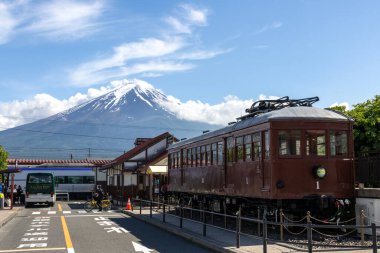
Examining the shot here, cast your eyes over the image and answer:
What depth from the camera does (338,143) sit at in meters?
16.3

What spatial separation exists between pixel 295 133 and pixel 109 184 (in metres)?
40.7

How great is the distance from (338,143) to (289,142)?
1586 mm

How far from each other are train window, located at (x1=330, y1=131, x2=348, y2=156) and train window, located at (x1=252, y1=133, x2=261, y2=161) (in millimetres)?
2183

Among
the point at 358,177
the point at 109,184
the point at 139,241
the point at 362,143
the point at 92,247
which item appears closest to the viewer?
the point at 92,247

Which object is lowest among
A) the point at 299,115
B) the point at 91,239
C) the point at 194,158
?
the point at 91,239

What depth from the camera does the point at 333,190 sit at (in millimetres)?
15820

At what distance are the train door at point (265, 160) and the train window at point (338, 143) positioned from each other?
1974 millimetres

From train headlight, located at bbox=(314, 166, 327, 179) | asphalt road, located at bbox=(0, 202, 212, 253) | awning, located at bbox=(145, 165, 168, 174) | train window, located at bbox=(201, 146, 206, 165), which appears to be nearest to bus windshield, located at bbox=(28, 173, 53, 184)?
awning, located at bbox=(145, 165, 168, 174)

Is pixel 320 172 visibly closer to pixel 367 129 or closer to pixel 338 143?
pixel 338 143

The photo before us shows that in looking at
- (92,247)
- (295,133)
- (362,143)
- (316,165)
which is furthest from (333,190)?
(362,143)

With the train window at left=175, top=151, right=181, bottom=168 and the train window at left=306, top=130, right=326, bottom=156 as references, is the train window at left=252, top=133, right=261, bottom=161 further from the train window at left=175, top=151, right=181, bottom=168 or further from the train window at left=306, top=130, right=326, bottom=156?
the train window at left=175, top=151, right=181, bottom=168

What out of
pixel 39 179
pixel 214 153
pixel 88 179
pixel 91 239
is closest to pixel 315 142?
pixel 214 153

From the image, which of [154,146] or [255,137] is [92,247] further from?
[154,146]

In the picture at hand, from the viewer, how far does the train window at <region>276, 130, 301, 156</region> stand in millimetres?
15906
